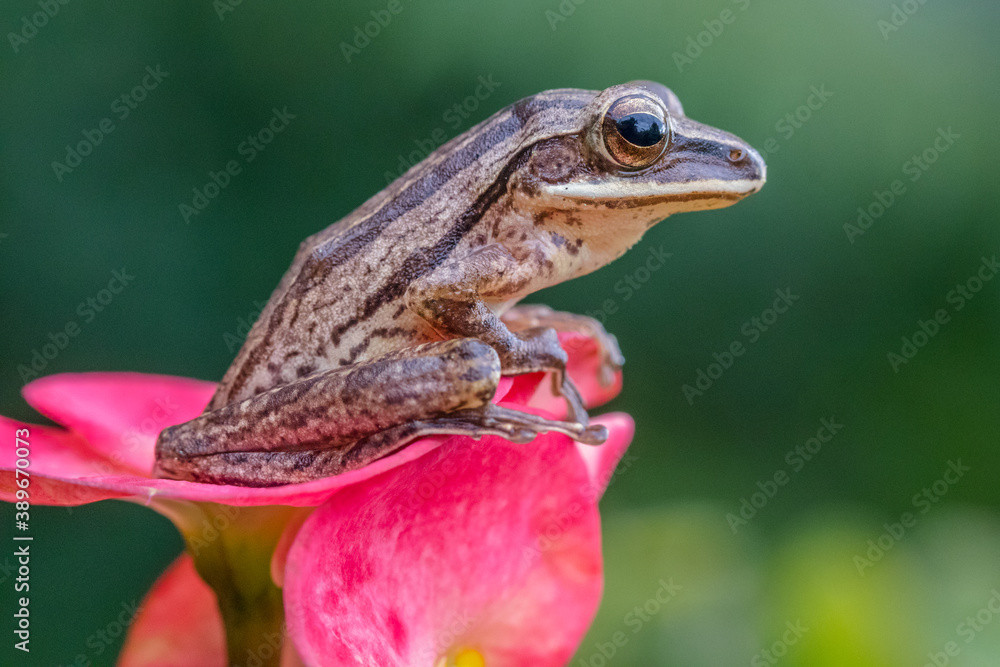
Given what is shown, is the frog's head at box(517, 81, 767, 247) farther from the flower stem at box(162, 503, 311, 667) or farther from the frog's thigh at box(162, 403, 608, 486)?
the flower stem at box(162, 503, 311, 667)

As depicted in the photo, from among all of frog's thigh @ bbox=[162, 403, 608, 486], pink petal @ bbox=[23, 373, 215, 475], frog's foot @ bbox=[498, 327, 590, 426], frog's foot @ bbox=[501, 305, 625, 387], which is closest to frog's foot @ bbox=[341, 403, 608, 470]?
frog's thigh @ bbox=[162, 403, 608, 486]

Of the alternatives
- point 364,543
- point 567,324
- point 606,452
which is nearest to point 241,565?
point 364,543

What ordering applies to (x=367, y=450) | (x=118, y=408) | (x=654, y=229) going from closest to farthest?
1. (x=367, y=450)
2. (x=118, y=408)
3. (x=654, y=229)

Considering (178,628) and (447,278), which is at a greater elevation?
(447,278)

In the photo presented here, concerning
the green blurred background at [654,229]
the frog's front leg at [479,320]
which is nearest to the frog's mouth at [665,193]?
the frog's front leg at [479,320]

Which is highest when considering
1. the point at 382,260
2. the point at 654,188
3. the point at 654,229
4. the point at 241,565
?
the point at 654,188

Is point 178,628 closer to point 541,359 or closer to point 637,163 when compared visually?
point 541,359

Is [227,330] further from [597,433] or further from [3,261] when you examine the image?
[597,433]

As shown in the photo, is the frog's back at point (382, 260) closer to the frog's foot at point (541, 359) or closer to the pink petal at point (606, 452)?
the frog's foot at point (541, 359)
